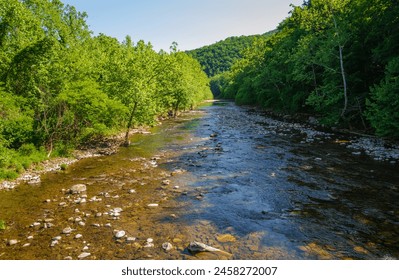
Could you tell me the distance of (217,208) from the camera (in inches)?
462

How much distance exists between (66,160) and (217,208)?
1351cm

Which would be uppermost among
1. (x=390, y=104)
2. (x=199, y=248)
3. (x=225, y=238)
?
(x=390, y=104)

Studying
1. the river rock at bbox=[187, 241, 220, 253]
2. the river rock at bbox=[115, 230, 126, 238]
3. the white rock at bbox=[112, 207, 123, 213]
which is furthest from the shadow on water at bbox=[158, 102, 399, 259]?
the white rock at bbox=[112, 207, 123, 213]

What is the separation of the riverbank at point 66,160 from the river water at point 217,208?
2.61 feet

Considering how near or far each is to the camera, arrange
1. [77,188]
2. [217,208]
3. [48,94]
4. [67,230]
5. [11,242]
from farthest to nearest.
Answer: [48,94] → [77,188] → [217,208] → [67,230] → [11,242]

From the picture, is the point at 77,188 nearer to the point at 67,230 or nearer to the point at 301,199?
the point at 67,230

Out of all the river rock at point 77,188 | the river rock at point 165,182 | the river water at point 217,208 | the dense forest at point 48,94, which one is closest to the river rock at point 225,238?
the river water at point 217,208

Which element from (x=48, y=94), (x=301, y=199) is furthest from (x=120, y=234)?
(x=48, y=94)

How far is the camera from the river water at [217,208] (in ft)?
28.6

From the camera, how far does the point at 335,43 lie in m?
28.3

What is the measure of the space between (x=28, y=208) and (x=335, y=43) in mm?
29877

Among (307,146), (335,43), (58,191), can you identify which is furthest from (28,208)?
(335,43)

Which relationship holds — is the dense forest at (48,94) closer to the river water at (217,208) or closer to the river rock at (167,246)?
the river water at (217,208)

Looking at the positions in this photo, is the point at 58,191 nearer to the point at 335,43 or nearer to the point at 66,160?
the point at 66,160
